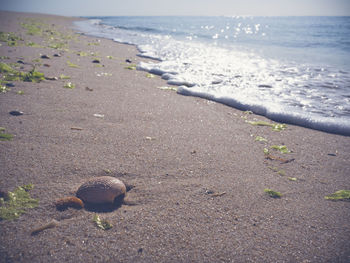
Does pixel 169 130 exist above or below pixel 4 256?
above

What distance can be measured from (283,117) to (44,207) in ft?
11.5

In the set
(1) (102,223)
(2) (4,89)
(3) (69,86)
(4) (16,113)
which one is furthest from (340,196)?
(2) (4,89)

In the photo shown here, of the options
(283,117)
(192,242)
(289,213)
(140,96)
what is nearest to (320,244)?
(289,213)

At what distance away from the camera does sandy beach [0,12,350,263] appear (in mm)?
1436

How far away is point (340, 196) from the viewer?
6.77 feet

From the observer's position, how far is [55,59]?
5.88 meters

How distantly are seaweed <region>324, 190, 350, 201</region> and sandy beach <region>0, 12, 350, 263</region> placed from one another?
6cm

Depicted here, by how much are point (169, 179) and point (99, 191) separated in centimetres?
63

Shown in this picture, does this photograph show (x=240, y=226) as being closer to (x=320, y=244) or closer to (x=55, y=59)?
(x=320, y=244)

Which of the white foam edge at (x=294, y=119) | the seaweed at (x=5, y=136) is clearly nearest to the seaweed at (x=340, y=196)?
the white foam edge at (x=294, y=119)

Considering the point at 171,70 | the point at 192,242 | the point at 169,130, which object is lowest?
the point at 192,242

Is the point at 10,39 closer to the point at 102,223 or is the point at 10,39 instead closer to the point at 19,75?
Answer: the point at 19,75

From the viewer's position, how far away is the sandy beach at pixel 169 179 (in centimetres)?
144

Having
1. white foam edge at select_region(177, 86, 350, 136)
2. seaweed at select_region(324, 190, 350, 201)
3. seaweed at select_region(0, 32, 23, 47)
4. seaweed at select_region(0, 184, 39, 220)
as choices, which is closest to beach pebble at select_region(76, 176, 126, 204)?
seaweed at select_region(0, 184, 39, 220)
